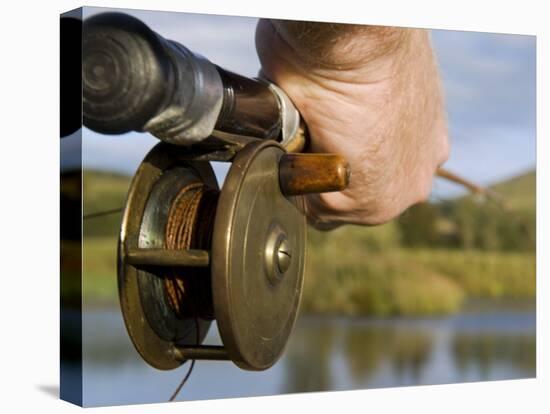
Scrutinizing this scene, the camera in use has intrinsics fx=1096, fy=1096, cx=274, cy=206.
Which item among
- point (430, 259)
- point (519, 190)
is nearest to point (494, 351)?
point (430, 259)

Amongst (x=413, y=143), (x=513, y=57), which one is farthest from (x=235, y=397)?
(x=513, y=57)

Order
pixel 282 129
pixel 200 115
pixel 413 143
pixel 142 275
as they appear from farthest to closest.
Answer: pixel 413 143
pixel 282 129
pixel 142 275
pixel 200 115

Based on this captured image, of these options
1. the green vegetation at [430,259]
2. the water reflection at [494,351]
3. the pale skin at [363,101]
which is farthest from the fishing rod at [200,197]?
the water reflection at [494,351]

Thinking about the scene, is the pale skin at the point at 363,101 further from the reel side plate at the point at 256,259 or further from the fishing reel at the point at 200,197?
the reel side plate at the point at 256,259

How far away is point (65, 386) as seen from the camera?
3359 mm

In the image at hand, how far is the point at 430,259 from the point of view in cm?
476

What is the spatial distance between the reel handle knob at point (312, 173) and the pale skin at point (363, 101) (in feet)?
1.34

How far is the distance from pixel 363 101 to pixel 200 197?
0.65 m

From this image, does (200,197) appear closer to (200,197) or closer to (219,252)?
(200,197)

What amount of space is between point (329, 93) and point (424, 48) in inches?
22.4

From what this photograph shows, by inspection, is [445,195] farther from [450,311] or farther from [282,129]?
[282,129]

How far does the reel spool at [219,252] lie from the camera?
2439 millimetres

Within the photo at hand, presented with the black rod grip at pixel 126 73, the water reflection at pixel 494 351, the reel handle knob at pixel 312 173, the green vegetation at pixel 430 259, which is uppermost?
the black rod grip at pixel 126 73

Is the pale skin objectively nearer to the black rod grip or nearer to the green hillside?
the black rod grip
